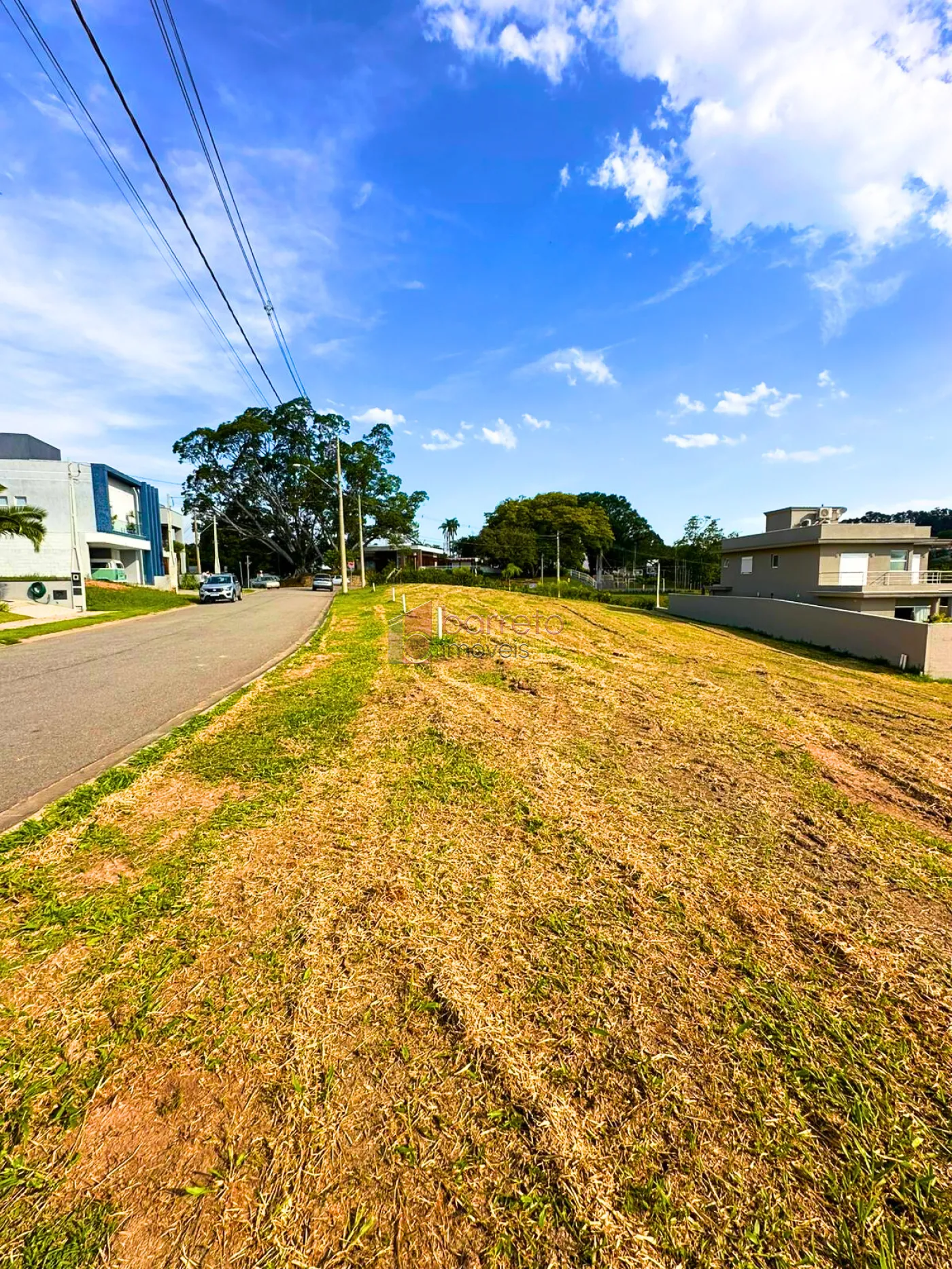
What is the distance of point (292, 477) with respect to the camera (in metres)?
53.3

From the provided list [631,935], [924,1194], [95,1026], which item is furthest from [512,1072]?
[95,1026]

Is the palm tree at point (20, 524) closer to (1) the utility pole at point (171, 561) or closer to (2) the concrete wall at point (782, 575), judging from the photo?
(1) the utility pole at point (171, 561)

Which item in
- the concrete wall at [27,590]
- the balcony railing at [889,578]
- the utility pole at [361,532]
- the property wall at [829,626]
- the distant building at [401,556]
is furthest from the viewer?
the distant building at [401,556]

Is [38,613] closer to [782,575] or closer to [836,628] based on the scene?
[836,628]

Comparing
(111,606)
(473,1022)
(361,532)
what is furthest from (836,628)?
(361,532)

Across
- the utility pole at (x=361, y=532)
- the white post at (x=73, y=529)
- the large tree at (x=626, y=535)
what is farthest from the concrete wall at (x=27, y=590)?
the large tree at (x=626, y=535)

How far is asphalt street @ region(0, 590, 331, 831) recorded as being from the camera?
471 cm

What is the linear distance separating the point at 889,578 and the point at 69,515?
140 ft

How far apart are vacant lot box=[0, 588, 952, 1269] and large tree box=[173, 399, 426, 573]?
5109 cm

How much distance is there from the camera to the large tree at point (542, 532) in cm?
7019

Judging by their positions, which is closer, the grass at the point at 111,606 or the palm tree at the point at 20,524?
the grass at the point at 111,606

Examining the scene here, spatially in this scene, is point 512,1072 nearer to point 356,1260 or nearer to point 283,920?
point 356,1260

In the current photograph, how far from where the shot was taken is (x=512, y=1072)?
195cm

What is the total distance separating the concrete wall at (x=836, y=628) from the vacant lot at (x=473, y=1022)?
693 inches
